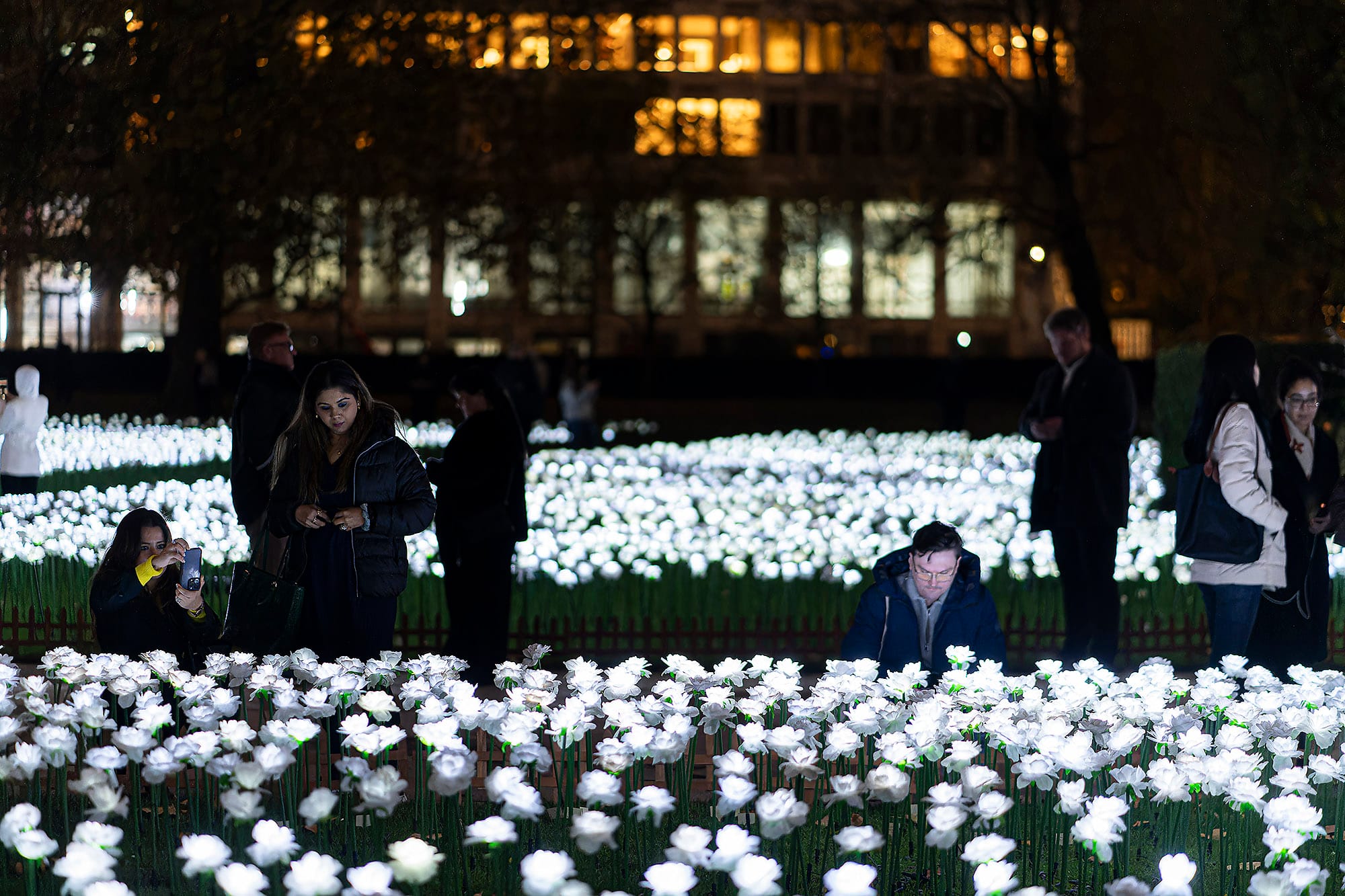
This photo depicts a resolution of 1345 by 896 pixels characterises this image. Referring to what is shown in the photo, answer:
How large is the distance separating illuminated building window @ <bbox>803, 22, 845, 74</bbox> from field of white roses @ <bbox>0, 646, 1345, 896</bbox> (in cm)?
7110

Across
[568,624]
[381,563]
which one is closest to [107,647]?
[381,563]

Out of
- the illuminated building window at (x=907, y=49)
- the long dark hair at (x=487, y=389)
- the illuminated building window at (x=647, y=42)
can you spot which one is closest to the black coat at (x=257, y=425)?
the long dark hair at (x=487, y=389)

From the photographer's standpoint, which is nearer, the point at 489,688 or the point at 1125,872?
the point at 1125,872

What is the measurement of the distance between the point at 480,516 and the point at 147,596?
1.91 m

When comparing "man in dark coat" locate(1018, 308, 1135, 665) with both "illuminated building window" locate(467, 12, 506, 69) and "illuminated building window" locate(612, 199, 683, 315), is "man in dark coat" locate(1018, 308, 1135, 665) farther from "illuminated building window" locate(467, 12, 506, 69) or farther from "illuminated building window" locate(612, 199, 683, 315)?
"illuminated building window" locate(612, 199, 683, 315)

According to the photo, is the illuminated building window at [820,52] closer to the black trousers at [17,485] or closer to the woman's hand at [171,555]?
the black trousers at [17,485]

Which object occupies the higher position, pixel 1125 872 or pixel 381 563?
pixel 381 563

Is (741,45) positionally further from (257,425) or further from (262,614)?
(262,614)

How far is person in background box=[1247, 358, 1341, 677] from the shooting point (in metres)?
7.61

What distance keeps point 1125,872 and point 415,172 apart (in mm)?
27297

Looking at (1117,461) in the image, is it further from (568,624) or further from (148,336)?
(148,336)

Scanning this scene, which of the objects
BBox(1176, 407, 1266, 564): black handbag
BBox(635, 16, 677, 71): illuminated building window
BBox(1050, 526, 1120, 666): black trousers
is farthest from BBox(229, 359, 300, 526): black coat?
BBox(635, 16, 677, 71): illuminated building window

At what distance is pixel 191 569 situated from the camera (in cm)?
650

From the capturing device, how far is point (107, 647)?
6.62 metres
